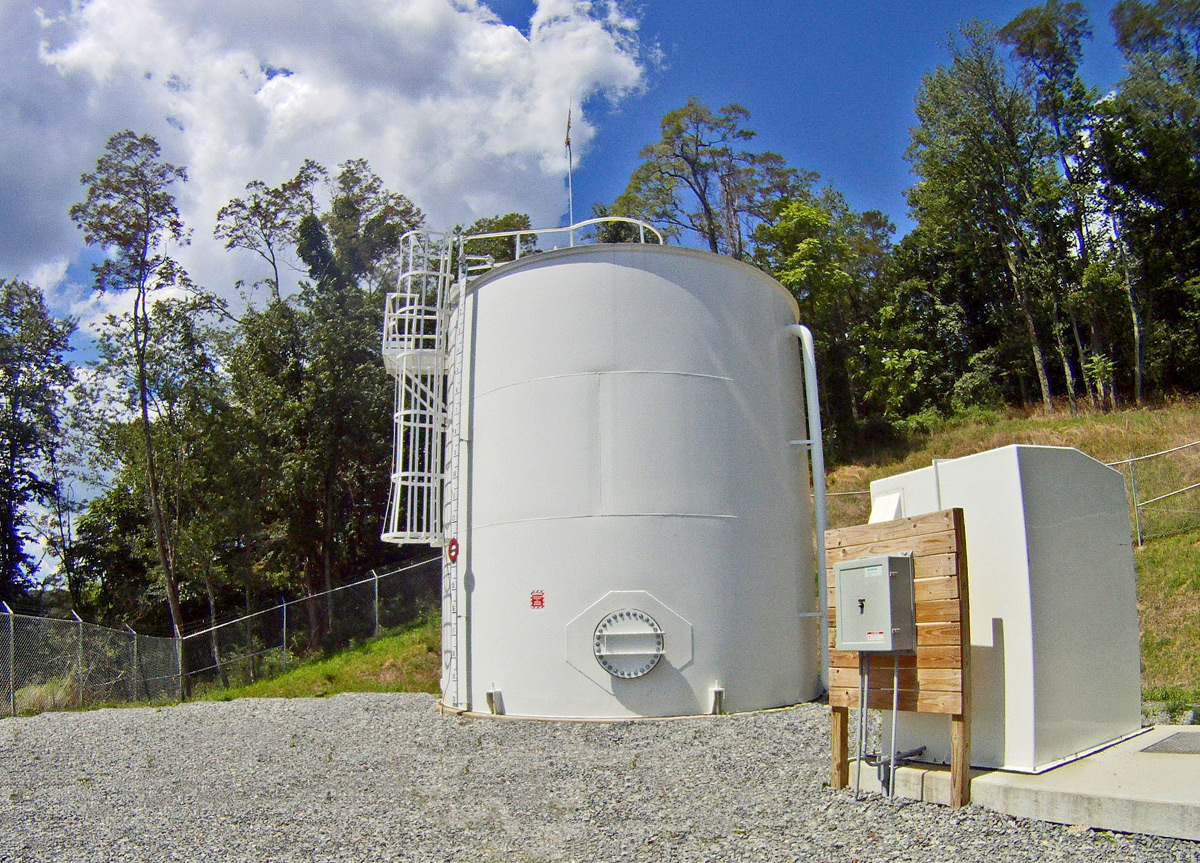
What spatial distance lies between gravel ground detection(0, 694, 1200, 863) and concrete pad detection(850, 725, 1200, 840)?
0.33ft

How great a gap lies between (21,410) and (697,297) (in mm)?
32033

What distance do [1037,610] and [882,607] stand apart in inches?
40.8

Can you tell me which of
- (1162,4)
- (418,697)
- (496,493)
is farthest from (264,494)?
(1162,4)

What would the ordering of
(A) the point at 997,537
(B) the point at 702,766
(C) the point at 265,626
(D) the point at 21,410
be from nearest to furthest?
1. (A) the point at 997,537
2. (B) the point at 702,766
3. (C) the point at 265,626
4. (D) the point at 21,410

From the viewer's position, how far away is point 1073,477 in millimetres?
6539

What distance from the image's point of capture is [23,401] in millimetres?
33719

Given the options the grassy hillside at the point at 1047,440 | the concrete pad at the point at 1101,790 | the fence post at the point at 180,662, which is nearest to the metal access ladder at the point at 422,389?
the concrete pad at the point at 1101,790

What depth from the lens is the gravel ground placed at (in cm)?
563

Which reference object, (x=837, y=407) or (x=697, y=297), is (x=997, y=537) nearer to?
(x=697, y=297)

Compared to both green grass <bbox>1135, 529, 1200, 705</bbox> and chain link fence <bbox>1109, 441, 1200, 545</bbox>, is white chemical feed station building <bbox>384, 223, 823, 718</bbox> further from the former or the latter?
chain link fence <bbox>1109, 441, 1200, 545</bbox>

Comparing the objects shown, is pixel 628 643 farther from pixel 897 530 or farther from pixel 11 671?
pixel 11 671

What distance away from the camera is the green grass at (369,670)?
769 inches

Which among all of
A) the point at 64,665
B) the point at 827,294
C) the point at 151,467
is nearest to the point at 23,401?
the point at 151,467

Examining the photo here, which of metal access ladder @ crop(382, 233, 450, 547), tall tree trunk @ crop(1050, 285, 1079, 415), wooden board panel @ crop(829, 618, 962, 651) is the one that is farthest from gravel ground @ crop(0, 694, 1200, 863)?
tall tree trunk @ crop(1050, 285, 1079, 415)
